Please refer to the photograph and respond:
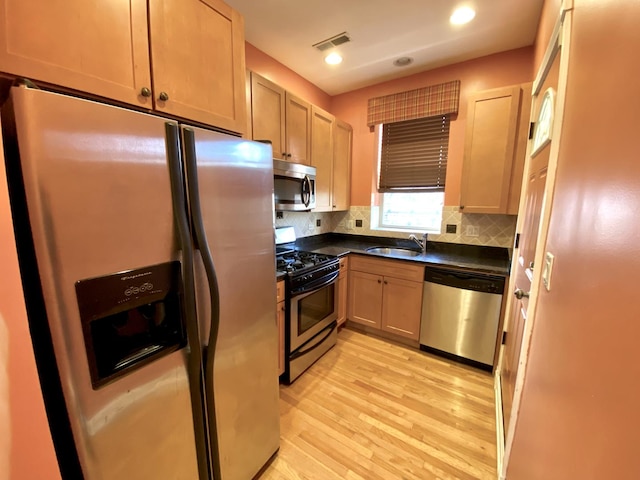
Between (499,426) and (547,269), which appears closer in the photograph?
(547,269)

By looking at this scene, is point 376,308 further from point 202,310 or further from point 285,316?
point 202,310

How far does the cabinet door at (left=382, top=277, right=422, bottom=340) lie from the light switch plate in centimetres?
149

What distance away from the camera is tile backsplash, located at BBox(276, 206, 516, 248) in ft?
8.14

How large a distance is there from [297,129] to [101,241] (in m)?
1.95

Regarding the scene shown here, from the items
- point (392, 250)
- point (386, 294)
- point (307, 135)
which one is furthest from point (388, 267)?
point (307, 135)

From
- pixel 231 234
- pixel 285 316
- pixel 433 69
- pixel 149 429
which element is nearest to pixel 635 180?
pixel 231 234

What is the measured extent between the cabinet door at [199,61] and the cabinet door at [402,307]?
1.95 meters

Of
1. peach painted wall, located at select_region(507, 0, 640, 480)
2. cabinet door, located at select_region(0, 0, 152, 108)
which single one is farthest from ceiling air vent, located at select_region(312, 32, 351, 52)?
peach painted wall, located at select_region(507, 0, 640, 480)

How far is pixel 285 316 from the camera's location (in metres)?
1.95

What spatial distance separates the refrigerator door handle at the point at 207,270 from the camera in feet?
3.01

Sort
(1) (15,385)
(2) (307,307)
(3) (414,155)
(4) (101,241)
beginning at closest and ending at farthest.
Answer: (1) (15,385) → (4) (101,241) → (2) (307,307) → (3) (414,155)

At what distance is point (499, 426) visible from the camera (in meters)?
1.63

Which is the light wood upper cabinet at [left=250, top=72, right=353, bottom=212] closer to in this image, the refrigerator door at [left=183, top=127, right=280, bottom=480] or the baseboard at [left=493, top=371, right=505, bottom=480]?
the refrigerator door at [left=183, top=127, right=280, bottom=480]

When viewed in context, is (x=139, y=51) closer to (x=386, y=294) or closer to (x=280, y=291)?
(x=280, y=291)
